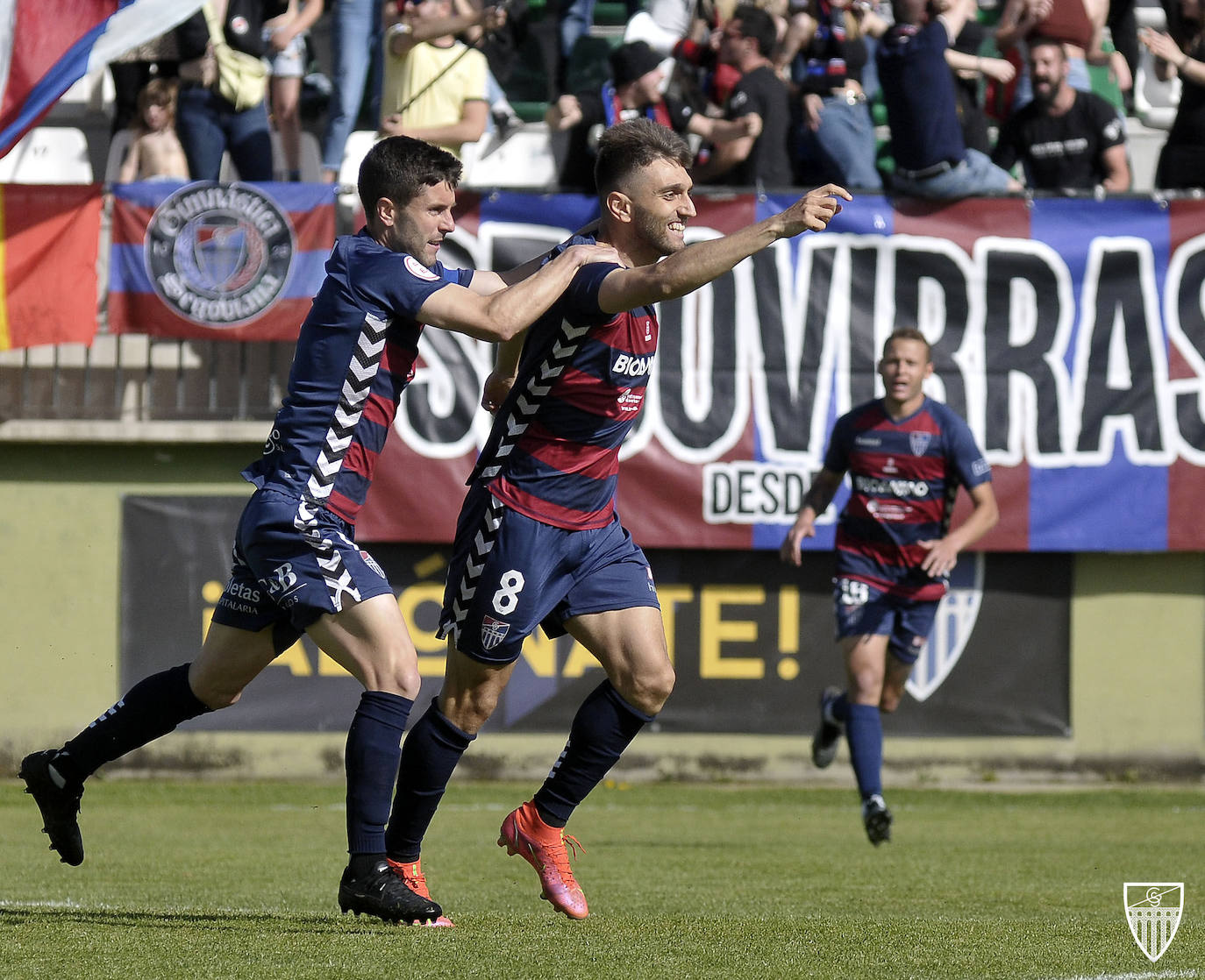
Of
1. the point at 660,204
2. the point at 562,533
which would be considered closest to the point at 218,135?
the point at 660,204

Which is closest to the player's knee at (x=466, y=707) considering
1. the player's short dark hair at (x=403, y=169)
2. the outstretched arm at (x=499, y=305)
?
→ the outstretched arm at (x=499, y=305)

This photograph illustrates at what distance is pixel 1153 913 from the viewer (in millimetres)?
5465

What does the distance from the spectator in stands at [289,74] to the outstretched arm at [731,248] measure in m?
8.38

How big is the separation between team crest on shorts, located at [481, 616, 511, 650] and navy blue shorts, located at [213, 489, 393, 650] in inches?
13.3

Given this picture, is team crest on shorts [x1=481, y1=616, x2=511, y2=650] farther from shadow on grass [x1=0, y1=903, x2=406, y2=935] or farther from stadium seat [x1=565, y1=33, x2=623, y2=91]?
stadium seat [x1=565, y1=33, x2=623, y2=91]

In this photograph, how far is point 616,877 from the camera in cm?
716

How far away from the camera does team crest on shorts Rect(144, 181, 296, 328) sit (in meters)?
11.2

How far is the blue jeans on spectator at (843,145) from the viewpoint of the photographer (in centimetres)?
1202

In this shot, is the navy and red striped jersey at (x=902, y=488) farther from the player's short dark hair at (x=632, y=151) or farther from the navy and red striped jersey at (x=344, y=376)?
the navy and red striped jersey at (x=344, y=376)

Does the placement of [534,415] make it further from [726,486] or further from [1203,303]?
[1203,303]

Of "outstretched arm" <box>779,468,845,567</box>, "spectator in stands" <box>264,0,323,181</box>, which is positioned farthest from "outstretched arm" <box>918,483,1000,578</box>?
"spectator in stands" <box>264,0,323,181</box>

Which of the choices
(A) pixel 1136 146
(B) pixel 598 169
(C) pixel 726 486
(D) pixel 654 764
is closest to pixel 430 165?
(B) pixel 598 169

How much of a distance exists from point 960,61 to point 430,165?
26.6 ft

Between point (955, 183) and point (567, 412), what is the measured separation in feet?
23.5
